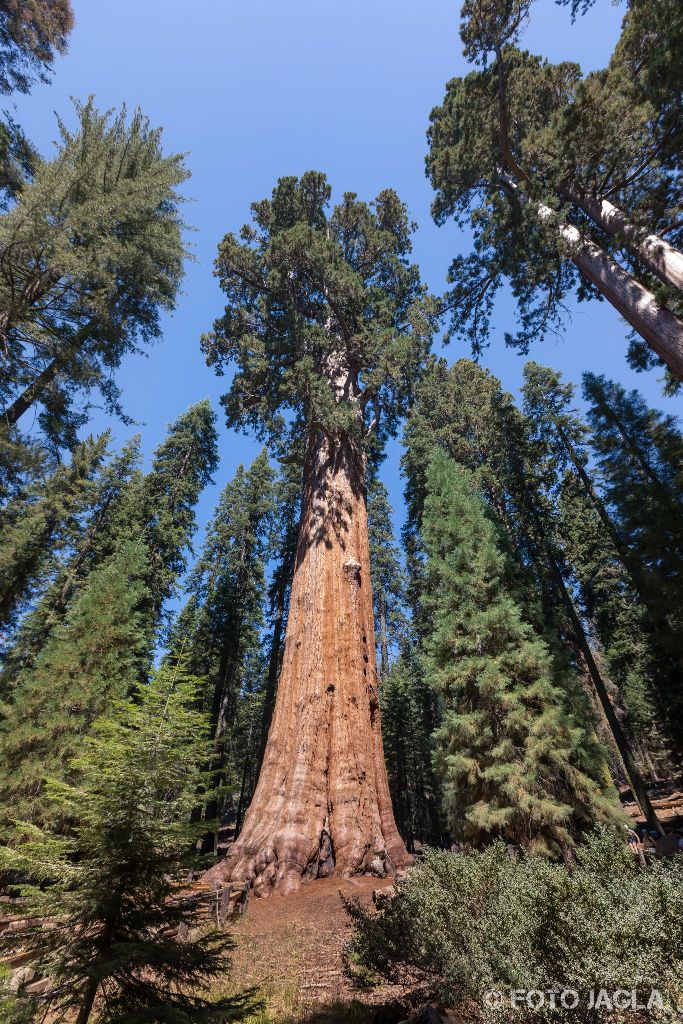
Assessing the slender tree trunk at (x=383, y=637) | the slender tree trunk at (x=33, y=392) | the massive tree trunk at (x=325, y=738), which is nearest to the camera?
the massive tree trunk at (x=325, y=738)

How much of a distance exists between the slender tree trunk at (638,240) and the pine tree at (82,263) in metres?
11.1

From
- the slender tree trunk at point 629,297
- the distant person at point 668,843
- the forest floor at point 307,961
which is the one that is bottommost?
the forest floor at point 307,961

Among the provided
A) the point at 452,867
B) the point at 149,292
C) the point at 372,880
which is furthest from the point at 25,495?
the point at 452,867

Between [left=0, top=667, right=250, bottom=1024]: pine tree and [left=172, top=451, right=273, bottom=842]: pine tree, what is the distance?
16909 millimetres

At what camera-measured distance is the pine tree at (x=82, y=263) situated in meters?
9.27

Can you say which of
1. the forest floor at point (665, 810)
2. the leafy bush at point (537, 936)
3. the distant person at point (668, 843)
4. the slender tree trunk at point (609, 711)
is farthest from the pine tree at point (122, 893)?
the forest floor at point (665, 810)

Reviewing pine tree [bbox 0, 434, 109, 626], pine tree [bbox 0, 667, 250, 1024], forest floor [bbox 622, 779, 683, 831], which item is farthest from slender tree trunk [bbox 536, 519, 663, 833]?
pine tree [bbox 0, 434, 109, 626]

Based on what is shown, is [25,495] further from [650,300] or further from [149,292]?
[650,300]

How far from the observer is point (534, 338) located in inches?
516

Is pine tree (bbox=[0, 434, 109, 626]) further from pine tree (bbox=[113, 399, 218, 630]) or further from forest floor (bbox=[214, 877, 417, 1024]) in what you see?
forest floor (bbox=[214, 877, 417, 1024])

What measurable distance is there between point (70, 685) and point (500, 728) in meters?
11.0

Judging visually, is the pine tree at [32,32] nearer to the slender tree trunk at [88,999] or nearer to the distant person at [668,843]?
the slender tree trunk at [88,999]

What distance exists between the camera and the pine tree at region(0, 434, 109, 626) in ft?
43.9

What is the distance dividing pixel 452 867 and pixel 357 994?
1593 mm
